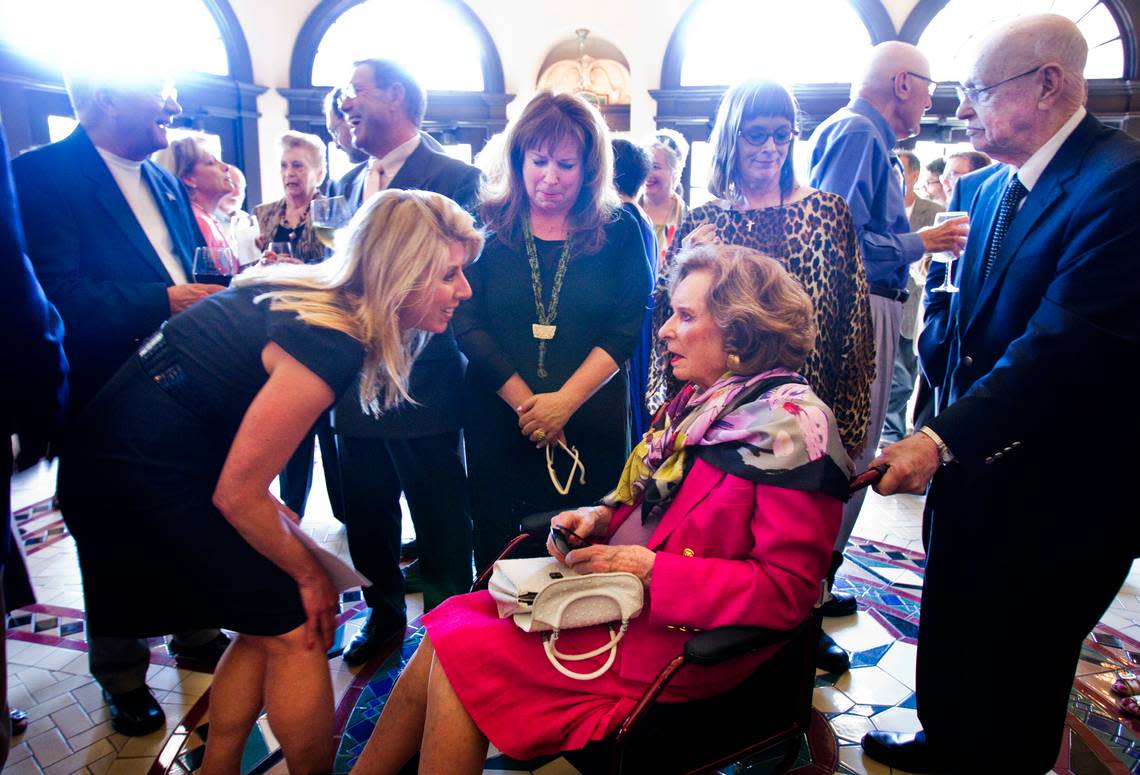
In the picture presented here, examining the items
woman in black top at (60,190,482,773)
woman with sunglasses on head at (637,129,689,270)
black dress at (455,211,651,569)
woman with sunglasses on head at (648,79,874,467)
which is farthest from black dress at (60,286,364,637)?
woman with sunglasses on head at (637,129,689,270)

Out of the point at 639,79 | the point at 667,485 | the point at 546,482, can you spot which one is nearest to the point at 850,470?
the point at 667,485

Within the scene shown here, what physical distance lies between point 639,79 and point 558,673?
28.1ft

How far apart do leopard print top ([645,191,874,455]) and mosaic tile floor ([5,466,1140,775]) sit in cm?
85

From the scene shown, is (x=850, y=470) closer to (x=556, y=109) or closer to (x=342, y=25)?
(x=556, y=109)

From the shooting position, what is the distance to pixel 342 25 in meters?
8.93

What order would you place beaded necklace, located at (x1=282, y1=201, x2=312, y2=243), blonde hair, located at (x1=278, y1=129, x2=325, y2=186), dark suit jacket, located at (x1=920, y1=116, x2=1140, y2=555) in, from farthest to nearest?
blonde hair, located at (x1=278, y1=129, x2=325, y2=186)
beaded necklace, located at (x1=282, y1=201, x2=312, y2=243)
dark suit jacket, located at (x1=920, y1=116, x2=1140, y2=555)

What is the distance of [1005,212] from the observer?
1802 millimetres

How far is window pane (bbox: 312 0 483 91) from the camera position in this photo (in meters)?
8.89

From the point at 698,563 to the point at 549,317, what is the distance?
3.43ft

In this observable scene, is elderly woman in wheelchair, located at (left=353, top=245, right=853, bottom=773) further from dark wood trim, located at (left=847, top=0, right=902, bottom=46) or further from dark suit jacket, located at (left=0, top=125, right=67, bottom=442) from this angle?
dark wood trim, located at (left=847, top=0, right=902, bottom=46)

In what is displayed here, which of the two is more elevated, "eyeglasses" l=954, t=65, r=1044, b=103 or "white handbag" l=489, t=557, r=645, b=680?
"eyeglasses" l=954, t=65, r=1044, b=103

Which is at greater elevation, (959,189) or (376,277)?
(959,189)

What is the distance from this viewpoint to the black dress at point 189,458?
150 centimetres

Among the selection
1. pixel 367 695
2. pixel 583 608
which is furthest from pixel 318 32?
pixel 583 608
